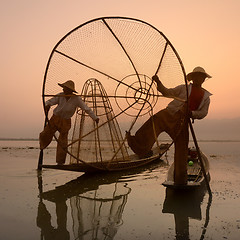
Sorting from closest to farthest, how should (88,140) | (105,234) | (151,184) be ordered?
(105,234) → (151,184) → (88,140)

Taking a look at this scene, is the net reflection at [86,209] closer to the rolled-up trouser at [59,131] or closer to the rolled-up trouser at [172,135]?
the rolled-up trouser at [59,131]

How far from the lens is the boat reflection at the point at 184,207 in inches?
123

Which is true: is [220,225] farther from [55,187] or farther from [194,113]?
[55,187]

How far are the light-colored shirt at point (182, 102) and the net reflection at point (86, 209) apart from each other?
5.88 ft

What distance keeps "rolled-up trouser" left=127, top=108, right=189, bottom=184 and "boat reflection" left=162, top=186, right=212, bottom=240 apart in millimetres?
263

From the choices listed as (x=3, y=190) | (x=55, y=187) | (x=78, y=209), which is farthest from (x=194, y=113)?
(x=3, y=190)

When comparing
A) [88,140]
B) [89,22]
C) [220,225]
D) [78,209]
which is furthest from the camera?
[88,140]

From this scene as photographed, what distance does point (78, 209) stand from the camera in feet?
12.8

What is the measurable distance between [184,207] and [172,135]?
1487 mm

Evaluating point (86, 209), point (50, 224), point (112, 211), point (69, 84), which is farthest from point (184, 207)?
point (69, 84)

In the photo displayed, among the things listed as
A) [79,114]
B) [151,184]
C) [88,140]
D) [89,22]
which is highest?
[89,22]

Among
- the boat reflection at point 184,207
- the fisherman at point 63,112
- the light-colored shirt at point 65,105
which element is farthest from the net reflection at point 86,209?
the light-colored shirt at point 65,105

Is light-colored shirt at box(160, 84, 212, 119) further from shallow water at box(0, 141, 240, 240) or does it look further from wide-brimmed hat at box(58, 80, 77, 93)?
wide-brimmed hat at box(58, 80, 77, 93)

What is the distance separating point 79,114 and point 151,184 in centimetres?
261
